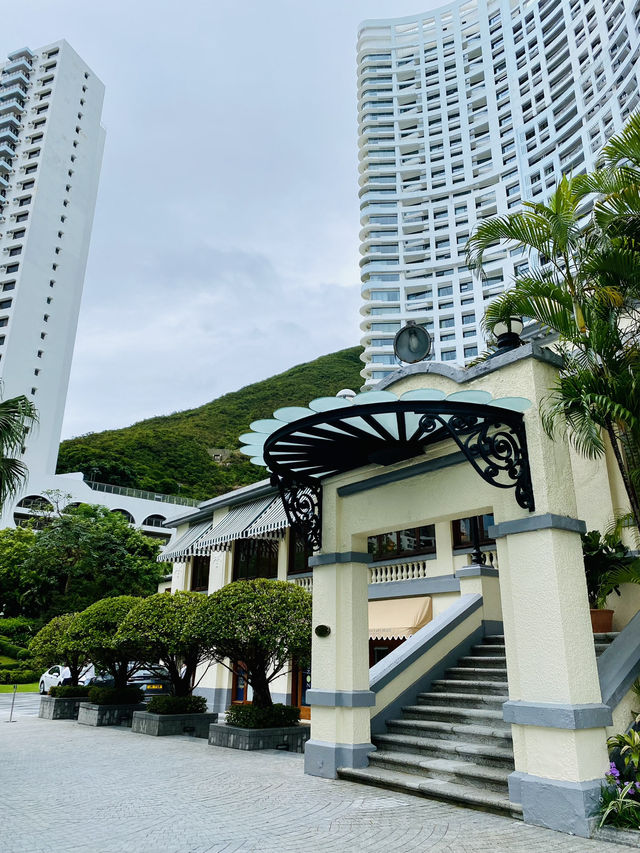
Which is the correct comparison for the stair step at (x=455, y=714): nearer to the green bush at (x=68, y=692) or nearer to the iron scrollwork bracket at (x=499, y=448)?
the iron scrollwork bracket at (x=499, y=448)

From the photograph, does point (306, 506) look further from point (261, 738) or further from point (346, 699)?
point (261, 738)

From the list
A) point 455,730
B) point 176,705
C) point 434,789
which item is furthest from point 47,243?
point 434,789

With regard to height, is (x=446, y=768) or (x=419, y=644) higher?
(x=419, y=644)

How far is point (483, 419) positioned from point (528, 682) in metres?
2.79

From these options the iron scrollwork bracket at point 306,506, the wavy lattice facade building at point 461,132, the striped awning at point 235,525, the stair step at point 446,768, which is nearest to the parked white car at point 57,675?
the striped awning at point 235,525

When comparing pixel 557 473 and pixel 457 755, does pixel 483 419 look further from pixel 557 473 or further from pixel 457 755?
pixel 457 755

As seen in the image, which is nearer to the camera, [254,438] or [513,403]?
[513,403]

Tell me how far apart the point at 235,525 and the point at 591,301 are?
11.7 metres

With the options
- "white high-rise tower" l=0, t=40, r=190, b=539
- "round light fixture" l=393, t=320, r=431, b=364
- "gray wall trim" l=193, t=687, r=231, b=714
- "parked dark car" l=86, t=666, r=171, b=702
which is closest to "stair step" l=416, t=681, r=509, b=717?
"round light fixture" l=393, t=320, r=431, b=364

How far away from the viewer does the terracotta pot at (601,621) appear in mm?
8625

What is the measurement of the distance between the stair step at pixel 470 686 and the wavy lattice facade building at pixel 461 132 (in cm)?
6626

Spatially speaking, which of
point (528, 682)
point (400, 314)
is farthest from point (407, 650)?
point (400, 314)

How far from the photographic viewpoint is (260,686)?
464 inches

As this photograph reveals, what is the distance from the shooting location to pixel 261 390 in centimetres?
9500
